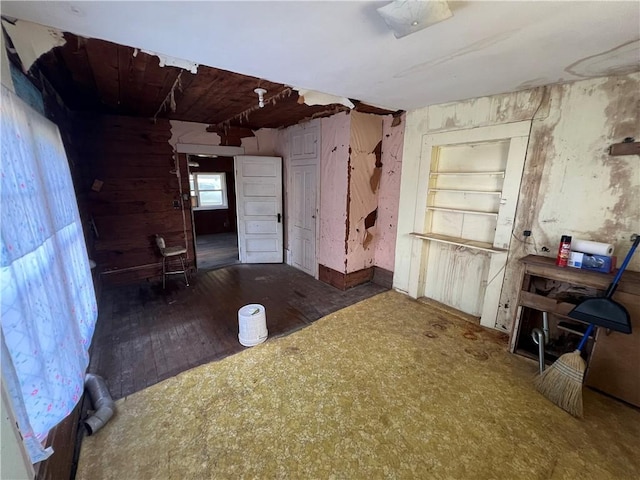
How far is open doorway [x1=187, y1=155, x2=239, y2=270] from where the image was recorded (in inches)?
289

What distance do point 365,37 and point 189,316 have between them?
10.2 ft

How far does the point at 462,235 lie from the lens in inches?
123

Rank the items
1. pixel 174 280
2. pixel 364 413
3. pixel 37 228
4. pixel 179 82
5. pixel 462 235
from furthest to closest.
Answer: pixel 174 280 → pixel 462 235 → pixel 179 82 → pixel 364 413 → pixel 37 228

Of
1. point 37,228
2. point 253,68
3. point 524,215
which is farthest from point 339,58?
point 524,215

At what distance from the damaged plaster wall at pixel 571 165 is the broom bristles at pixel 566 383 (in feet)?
2.70

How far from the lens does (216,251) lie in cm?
593

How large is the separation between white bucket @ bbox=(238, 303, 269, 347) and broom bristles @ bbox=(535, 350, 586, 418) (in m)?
2.33

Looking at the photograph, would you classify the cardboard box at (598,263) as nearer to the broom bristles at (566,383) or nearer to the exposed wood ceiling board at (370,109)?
the broom bristles at (566,383)

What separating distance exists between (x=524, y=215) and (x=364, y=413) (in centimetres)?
231

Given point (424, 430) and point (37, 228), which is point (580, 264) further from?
point (37, 228)

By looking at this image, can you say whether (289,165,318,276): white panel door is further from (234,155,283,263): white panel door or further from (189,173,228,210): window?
(189,173,228,210): window

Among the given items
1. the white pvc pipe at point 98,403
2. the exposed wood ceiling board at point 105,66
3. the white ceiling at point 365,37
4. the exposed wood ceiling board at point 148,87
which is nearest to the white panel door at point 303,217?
the exposed wood ceiling board at point 148,87

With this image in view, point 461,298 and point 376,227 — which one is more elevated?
point 376,227

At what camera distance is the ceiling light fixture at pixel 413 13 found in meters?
1.17
